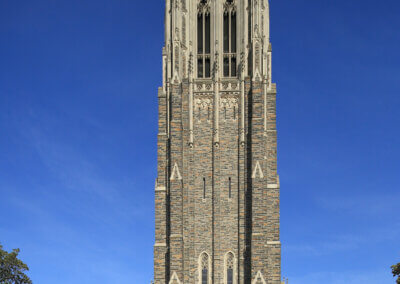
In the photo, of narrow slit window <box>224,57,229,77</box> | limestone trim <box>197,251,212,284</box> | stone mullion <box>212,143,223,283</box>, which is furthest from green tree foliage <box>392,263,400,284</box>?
narrow slit window <box>224,57,229,77</box>

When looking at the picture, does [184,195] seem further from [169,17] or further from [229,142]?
[169,17]

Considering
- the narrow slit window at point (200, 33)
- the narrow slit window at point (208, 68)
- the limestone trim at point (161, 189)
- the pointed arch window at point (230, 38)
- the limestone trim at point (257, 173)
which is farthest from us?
the narrow slit window at point (200, 33)

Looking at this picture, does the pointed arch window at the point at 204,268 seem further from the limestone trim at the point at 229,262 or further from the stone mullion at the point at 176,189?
the stone mullion at the point at 176,189

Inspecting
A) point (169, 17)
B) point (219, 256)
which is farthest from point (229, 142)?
point (169, 17)

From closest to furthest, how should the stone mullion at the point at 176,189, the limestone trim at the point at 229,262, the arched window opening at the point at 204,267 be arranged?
the stone mullion at the point at 176,189
the limestone trim at the point at 229,262
the arched window opening at the point at 204,267

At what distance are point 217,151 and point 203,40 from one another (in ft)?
30.4

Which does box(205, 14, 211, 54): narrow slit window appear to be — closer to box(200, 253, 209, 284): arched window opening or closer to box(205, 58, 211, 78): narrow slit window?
box(205, 58, 211, 78): narrow slit window

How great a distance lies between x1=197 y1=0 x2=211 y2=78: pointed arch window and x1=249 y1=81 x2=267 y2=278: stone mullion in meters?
4.78

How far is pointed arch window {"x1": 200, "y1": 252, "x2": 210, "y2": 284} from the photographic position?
135ft

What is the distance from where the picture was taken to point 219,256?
41250mm

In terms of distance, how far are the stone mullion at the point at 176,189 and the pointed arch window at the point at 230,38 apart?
4.80m

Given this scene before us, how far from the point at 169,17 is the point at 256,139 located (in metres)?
11.9

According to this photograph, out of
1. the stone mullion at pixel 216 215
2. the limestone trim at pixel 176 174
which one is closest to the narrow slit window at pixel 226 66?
the stone mullion at pixel 216 215

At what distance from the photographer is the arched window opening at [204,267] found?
135 feet
